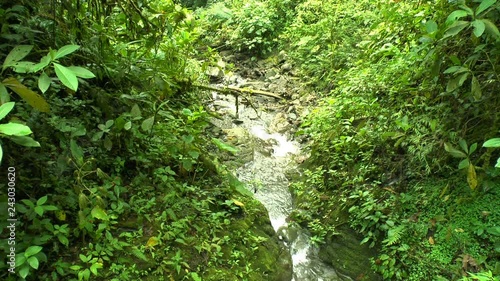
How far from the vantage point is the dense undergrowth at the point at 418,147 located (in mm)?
3090

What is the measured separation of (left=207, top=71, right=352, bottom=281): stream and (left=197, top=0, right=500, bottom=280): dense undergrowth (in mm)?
292

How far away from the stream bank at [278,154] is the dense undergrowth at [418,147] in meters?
0.24

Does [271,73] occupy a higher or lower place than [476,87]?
lower

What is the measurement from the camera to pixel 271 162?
6.45 meters

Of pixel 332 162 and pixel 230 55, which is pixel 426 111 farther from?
pixel 230 55

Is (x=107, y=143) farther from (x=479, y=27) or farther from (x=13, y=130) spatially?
(x=479, y=27)

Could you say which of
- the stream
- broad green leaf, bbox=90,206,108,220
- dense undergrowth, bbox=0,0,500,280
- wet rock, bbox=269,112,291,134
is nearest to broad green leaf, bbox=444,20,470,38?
dense undergrowth, bbox=0,0,500,280

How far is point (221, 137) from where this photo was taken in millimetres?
6301

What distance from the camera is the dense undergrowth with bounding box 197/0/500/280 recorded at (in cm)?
309

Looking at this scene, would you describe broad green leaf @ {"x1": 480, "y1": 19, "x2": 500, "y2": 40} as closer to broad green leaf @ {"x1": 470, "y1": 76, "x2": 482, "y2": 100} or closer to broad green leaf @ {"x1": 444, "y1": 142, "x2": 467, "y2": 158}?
broad green leaf @ {"x1": 470, "y1": 76, "x2": 482, "y2": 100}

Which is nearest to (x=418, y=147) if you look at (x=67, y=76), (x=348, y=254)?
(x=348, y=254)

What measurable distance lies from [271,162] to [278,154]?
39 cm

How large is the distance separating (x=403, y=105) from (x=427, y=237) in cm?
177

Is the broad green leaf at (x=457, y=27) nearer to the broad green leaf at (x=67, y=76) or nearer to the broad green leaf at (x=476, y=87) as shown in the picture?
the broad green leaf at (x=476, y=87)
